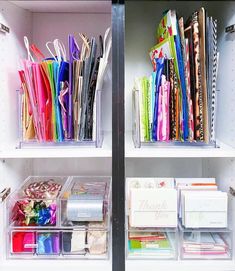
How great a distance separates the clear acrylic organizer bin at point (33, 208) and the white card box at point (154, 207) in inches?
9.9

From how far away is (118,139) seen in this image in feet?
3.15

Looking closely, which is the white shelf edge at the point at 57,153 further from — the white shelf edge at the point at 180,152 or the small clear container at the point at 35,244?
the small clear container at the point at 35,244

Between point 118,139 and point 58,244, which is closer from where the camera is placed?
point 118,139

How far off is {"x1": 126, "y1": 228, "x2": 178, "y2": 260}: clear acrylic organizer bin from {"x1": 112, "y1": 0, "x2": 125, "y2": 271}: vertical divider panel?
0.09 m

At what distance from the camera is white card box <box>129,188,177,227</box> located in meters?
1.02

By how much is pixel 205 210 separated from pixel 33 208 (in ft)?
1.80

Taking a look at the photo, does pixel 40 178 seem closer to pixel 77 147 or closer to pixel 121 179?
pixel 77 147

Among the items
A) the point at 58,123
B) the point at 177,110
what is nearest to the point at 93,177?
the point at 58,123

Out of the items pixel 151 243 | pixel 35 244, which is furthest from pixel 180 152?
pixel 35 244

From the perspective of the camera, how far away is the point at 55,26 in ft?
4.32

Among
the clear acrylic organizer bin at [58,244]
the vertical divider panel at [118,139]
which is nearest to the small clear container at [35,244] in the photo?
the clear acrylic organizer bin at [58,244]

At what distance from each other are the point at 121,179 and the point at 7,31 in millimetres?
596
